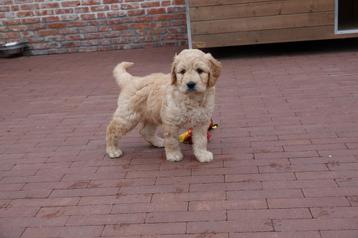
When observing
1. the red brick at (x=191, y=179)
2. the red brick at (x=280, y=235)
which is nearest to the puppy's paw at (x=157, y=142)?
the red brick at (x=191, y=179)

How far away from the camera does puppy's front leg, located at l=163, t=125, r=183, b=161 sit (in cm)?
461

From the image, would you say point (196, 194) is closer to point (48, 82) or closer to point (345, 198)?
point (345, 198)

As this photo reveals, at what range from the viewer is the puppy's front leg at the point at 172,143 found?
4613 mm

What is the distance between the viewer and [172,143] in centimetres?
473

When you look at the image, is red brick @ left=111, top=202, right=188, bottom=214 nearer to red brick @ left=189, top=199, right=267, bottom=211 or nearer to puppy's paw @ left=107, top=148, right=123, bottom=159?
red brick @ left=189, top=199, right=267, bottom=211

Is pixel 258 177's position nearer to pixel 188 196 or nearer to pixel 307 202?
pixel 307 202

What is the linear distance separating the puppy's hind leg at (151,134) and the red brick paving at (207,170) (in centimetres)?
11

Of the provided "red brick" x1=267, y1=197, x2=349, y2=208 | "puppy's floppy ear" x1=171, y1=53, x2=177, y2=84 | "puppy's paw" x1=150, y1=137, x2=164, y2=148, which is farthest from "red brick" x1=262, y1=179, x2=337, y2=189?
"puppy's paw" x1=150, y1=137, x2=164, y2=148

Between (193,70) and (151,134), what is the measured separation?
4.30ft

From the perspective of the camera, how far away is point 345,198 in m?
3.76

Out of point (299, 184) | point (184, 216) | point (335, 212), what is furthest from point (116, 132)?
point (335, 212)

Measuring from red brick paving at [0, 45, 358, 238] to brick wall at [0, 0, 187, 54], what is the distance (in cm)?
382

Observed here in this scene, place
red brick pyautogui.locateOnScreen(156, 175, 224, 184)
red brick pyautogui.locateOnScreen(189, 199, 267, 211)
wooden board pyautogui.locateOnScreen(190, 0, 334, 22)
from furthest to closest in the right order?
wooden board pyautogui.locateOnScreen(190, 0, 334, 22) → red brick pyautogui.locateOnScreen(156, 175, 224, 184) → red brick pyautogui.locateOnScreen(189, 199, 267, 211)

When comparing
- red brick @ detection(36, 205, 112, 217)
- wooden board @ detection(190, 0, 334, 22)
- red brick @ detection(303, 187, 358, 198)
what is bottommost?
red brick @ detection(36, 205, 112, 217)
